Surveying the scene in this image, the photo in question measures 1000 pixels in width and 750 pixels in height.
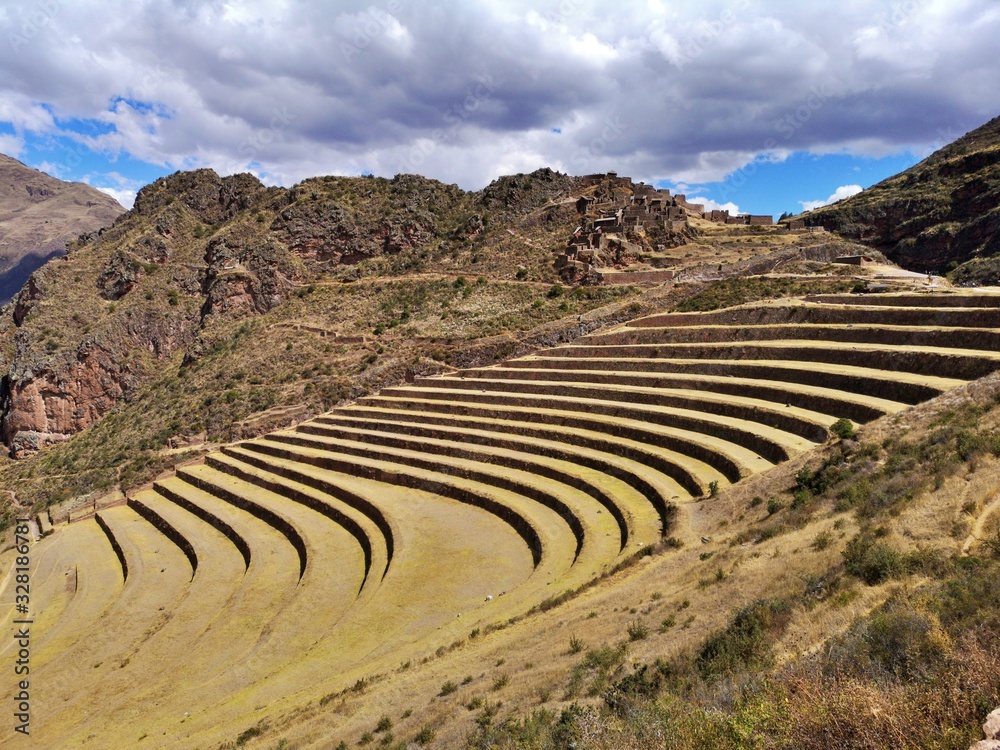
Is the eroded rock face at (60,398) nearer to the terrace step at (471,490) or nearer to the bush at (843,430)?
the terrace step at (471,490)

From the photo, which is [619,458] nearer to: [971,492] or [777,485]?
[777,485]

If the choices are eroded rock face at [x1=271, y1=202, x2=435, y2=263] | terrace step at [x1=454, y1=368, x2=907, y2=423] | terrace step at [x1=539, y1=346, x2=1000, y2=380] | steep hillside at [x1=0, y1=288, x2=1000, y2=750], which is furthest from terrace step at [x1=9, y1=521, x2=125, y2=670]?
eroded rock face at [x1=271, y1=202, x2=435, y2=263]

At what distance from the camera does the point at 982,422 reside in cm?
934

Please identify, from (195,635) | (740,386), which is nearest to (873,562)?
(740,386)

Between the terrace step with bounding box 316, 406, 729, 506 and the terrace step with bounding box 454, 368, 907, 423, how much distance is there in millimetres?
3000

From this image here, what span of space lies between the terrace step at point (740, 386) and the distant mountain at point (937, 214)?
102 ft

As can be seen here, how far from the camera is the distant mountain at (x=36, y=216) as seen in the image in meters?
111

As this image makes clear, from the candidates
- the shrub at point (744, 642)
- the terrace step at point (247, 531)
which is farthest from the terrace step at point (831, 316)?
the terrace step at point (247, 531)

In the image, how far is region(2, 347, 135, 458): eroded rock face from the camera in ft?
122

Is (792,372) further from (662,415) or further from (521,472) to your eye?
(521,472)

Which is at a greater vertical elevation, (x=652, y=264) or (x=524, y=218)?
(x=524, y=218)

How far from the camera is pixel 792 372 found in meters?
16.0

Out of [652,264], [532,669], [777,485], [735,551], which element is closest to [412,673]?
[532,669]

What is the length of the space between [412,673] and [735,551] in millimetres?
5293
